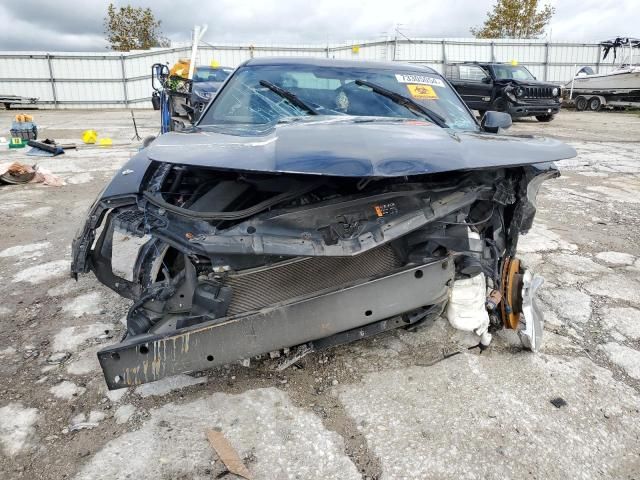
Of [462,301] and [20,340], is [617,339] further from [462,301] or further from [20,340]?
[20,340]

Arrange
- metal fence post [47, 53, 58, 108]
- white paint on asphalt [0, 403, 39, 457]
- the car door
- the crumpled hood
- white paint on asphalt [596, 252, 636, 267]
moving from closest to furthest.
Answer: the crumpled hood, white paint on asphalt [0, 403, 39, 457], white paint on asphalt [596, 252, 636, 267], the car door, metal fence post [47, 53, 58, 108]

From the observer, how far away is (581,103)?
18.6 meters

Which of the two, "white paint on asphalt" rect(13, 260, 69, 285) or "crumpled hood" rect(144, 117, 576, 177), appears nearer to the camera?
"crumpled hood" rect(144, 117, 576, 177)

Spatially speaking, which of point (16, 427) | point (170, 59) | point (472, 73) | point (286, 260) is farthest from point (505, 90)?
point (170, 59)

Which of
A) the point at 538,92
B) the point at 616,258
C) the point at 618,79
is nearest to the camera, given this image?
the point at 616,258

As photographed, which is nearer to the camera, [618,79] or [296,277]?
[296,277]

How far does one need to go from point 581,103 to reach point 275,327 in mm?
20766

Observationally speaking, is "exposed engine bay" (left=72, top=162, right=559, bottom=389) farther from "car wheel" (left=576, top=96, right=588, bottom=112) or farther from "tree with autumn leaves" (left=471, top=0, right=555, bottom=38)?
"tree with autumn leaves" (left=471, top=0, right=555, bottom=38)

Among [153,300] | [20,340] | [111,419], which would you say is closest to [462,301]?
[153,300]

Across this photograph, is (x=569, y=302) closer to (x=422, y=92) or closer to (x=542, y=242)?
(x=542, y=242)

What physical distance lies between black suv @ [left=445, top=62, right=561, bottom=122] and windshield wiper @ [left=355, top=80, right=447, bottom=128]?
10.6 m

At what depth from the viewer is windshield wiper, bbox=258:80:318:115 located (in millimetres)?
2805

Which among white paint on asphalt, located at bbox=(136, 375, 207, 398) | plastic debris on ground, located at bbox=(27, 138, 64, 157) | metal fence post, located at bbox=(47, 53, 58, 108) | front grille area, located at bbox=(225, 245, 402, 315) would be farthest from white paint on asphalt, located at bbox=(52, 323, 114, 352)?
metal fence post, located at bbox=(47, 53, 58, 108)

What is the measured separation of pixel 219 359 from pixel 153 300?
17.9 inches
